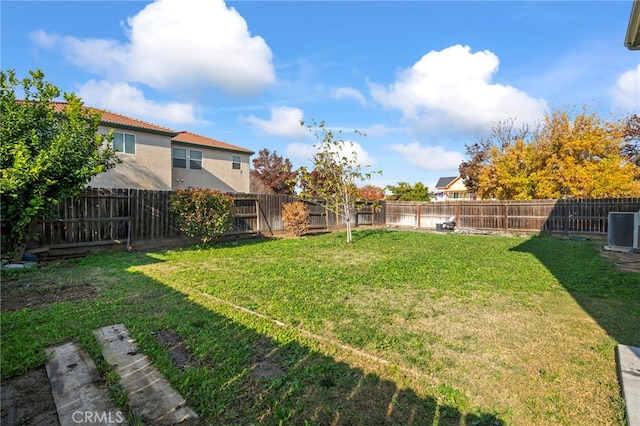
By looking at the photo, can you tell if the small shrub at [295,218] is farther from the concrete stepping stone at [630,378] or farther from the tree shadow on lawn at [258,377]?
the concrete stepping stone at [630,378]

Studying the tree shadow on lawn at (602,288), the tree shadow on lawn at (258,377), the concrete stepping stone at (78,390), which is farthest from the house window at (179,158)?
the tree shadow on lawn at (602,288)

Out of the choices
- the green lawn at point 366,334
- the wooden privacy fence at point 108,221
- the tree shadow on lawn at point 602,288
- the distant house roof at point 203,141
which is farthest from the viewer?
the distant house roof at point 203,141

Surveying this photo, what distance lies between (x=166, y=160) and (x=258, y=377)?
15482mm

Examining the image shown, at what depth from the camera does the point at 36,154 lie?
6.12m

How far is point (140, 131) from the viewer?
14.4 metres

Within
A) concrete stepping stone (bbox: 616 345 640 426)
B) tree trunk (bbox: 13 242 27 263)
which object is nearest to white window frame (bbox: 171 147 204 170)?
tree trunk (bbox: 13 242 27 263)

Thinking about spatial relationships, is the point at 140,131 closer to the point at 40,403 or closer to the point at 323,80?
the point at 323,80

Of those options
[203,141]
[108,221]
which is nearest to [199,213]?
[108,221]

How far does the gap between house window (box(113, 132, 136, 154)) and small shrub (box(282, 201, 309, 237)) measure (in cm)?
783

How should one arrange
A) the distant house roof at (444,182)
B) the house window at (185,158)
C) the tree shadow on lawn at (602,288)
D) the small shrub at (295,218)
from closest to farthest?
the tree shadow on lawn at (602,288) < the small shrub at (295,218) < the house window at (185,158) < the distant house roof at (444,182)

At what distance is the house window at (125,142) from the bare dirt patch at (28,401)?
1388 centimetres

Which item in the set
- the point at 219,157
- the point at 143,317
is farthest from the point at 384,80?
the point at 143,317

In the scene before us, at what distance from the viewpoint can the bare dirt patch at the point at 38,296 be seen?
399 cm

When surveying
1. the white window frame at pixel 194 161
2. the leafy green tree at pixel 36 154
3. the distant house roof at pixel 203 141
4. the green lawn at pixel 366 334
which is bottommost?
the green lawn at pixel 366 334
